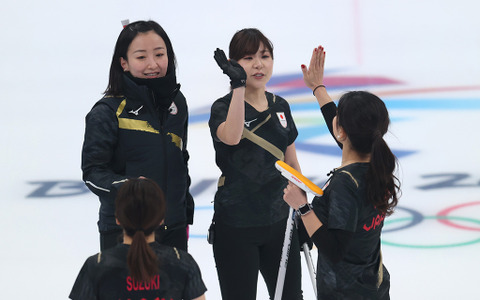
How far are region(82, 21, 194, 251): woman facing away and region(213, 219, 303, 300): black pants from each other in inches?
7.3

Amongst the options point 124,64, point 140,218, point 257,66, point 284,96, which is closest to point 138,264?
point 140,218

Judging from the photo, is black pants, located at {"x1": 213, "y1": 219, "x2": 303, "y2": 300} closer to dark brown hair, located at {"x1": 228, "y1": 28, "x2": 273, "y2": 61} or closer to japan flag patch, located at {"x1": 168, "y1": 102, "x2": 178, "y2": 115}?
japan flag patch, located at {"x1": 168, "y1": 102, "x2": 178, "y2": 115}

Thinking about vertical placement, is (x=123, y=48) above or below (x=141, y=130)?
above

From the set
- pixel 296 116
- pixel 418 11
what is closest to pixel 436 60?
pixel 418 11

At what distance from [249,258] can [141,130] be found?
67 centimetres

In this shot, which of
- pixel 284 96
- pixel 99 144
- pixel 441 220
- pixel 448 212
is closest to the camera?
pixel 99 144

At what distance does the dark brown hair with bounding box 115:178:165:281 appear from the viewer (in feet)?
6.27

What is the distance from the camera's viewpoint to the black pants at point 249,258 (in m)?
2.82

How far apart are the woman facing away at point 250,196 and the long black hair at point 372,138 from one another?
0.62 meters

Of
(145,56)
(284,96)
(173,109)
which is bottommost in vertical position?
(284,96)

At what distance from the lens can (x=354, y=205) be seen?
2189 mm

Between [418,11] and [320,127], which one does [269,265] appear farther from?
[418,11]

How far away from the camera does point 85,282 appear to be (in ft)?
6.46

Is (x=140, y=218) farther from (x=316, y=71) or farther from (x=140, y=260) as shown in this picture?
(x=316, y=71)
